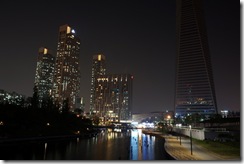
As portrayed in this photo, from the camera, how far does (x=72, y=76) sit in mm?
130875

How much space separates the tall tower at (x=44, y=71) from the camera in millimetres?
130250

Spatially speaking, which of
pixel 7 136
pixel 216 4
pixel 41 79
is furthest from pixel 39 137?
pixel 41 79

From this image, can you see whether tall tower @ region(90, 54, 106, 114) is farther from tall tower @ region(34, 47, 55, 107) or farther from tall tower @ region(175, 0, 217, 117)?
tall tower @ region(175, 0, 217, 117)

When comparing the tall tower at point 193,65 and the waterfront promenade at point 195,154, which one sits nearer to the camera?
the waterfront promenade at point 195,154

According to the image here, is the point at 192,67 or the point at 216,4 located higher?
the point at 192,67

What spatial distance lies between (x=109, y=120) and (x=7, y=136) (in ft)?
350

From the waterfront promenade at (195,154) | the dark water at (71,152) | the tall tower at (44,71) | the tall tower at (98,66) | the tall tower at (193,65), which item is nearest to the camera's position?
the waterfront promenade at (195,154)

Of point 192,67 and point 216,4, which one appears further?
point 192,67

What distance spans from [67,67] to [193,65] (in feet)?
235

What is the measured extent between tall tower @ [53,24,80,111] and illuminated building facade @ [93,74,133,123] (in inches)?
574

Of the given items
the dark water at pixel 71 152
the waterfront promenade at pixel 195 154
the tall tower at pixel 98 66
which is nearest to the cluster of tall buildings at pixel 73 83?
the tall tower at pixel 98 66

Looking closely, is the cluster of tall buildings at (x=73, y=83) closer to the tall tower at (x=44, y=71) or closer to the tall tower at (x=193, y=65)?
the tall tower at (x=44, y=71)

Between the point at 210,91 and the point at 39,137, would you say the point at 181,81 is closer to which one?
the point at 210,91

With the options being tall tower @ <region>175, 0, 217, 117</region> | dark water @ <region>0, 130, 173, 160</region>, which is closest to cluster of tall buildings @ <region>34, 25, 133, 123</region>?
tall tower @ <region>175, 0, 217, 117</region>
